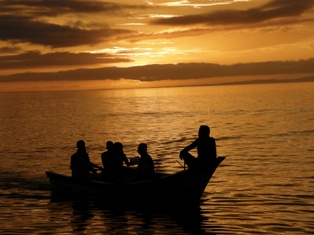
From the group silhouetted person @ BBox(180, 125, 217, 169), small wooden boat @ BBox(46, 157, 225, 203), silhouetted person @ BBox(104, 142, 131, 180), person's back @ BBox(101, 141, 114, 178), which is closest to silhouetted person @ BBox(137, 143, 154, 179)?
small wooden boat @ BBox(46, 157, 225, 203)

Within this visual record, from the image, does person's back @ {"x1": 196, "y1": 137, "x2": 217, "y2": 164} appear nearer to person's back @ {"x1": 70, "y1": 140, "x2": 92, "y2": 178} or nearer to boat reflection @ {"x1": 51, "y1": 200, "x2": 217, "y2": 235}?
boat reflection @ {"x1": 51, "y1": 200, "x2": 217, "y2": 235}

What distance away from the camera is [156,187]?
859 inches

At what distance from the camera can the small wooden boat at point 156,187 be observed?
21281 millimetres

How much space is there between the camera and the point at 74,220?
20000 mm

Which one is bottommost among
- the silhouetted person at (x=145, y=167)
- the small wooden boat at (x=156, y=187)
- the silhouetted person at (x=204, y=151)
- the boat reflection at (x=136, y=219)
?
the boat reflection at (x=136, y=219)

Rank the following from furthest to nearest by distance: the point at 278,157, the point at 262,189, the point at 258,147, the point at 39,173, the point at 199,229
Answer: the point at 258,147 → the point at 278,157 → the point at 39,173 → the point at 262,189 → the point at 199,229

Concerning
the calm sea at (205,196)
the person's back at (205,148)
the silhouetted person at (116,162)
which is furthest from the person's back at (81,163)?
the person's back at (205,148)

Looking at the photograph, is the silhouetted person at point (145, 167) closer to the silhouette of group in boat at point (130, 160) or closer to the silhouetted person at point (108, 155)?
the silhouette of group in boat at point (130, 160)

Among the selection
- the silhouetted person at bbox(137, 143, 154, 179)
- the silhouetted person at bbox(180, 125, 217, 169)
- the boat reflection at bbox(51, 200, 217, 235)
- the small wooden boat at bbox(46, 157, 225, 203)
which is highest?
the silhouetted person at bbox(180, 125, 217, 169)

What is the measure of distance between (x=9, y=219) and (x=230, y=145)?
29179mm

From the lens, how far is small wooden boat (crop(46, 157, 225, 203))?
21.3m

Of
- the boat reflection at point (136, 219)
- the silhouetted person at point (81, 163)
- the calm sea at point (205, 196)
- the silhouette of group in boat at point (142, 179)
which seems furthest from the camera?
the silhouetted person at point (81, 163)

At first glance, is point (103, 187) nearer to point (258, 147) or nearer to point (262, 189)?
point (262, 189)

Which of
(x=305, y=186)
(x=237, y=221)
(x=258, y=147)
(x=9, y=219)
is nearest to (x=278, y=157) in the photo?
(x=258, y=147)
